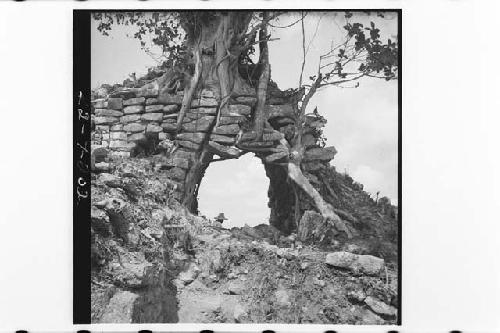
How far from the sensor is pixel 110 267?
12.1 feet

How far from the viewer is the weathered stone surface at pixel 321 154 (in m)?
3.76

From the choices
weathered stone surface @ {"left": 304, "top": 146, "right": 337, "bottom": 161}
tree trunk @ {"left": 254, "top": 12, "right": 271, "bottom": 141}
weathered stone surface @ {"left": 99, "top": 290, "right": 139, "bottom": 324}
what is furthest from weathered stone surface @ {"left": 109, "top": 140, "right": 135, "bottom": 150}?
weathered stone surface @ {"left": 304, "top": 146, "right": 337, "bottom": 161}

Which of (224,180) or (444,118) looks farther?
(224,180)

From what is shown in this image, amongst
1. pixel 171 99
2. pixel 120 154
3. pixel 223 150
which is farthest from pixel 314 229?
pixel 120 154

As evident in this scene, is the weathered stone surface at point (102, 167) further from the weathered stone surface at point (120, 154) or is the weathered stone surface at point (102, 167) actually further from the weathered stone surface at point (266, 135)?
the weathered stone surface at point (266, 135)

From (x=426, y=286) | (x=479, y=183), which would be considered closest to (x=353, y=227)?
(x=426, y=286)

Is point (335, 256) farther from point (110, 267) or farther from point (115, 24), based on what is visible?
point (115, 24)

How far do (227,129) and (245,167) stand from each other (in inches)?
13.5

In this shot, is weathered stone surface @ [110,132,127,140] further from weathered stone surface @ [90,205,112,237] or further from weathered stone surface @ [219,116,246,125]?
weathered stone surface @ [219,116,246,125]

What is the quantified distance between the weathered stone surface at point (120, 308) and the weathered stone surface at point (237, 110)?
1.62 metres

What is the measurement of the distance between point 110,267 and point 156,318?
532 mm

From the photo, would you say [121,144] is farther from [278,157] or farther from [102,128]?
[278,157]

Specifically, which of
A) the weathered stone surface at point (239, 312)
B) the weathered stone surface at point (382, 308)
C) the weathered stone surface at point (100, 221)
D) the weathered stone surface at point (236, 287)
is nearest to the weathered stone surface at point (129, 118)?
the weathered stone surface at point (100, 221)

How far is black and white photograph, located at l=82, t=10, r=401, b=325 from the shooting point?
3.66 m
